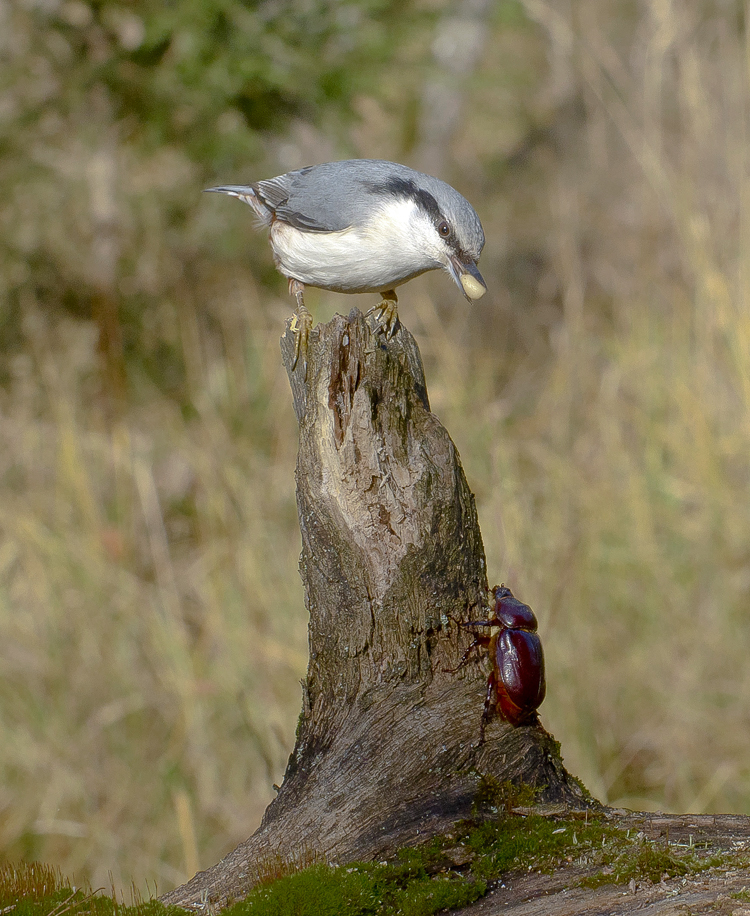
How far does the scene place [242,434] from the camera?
4.56 m

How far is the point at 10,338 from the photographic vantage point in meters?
4.64

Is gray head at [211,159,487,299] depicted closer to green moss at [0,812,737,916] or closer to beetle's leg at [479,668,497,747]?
beetle's leg at [479,668,497,747]

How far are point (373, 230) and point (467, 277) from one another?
0.34 metres

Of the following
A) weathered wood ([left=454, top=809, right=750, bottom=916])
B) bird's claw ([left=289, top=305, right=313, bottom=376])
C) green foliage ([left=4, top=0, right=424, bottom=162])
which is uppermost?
green foliage ([left=4, top=0, right=424, bottom=162])

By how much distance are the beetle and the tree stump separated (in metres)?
0.02

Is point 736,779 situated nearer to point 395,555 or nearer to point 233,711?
point 233,711

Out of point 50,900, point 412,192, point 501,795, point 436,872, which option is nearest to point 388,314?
point 412,192

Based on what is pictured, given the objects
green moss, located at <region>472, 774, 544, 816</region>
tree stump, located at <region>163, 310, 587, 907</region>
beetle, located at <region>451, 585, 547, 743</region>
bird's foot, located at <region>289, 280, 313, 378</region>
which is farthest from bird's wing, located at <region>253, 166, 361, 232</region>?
green moss, located at <region>472, 774, 544, 816</region>

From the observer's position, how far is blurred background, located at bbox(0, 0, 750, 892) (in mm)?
3311

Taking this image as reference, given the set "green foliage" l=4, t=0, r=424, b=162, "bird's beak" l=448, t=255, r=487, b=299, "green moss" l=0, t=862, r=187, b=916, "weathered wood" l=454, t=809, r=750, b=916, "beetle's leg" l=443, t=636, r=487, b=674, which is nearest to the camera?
"weathered wood" l=454, t=809, r=750, b=916

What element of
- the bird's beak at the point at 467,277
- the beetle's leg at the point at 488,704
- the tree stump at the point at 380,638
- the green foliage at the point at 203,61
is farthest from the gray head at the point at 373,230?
the green foliage at the point at 203,61

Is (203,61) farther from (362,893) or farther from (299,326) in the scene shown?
(362,893)

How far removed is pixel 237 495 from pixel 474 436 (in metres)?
1.11

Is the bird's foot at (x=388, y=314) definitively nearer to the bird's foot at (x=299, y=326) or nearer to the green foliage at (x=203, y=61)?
the bird's foot at (x=299, y=326)
